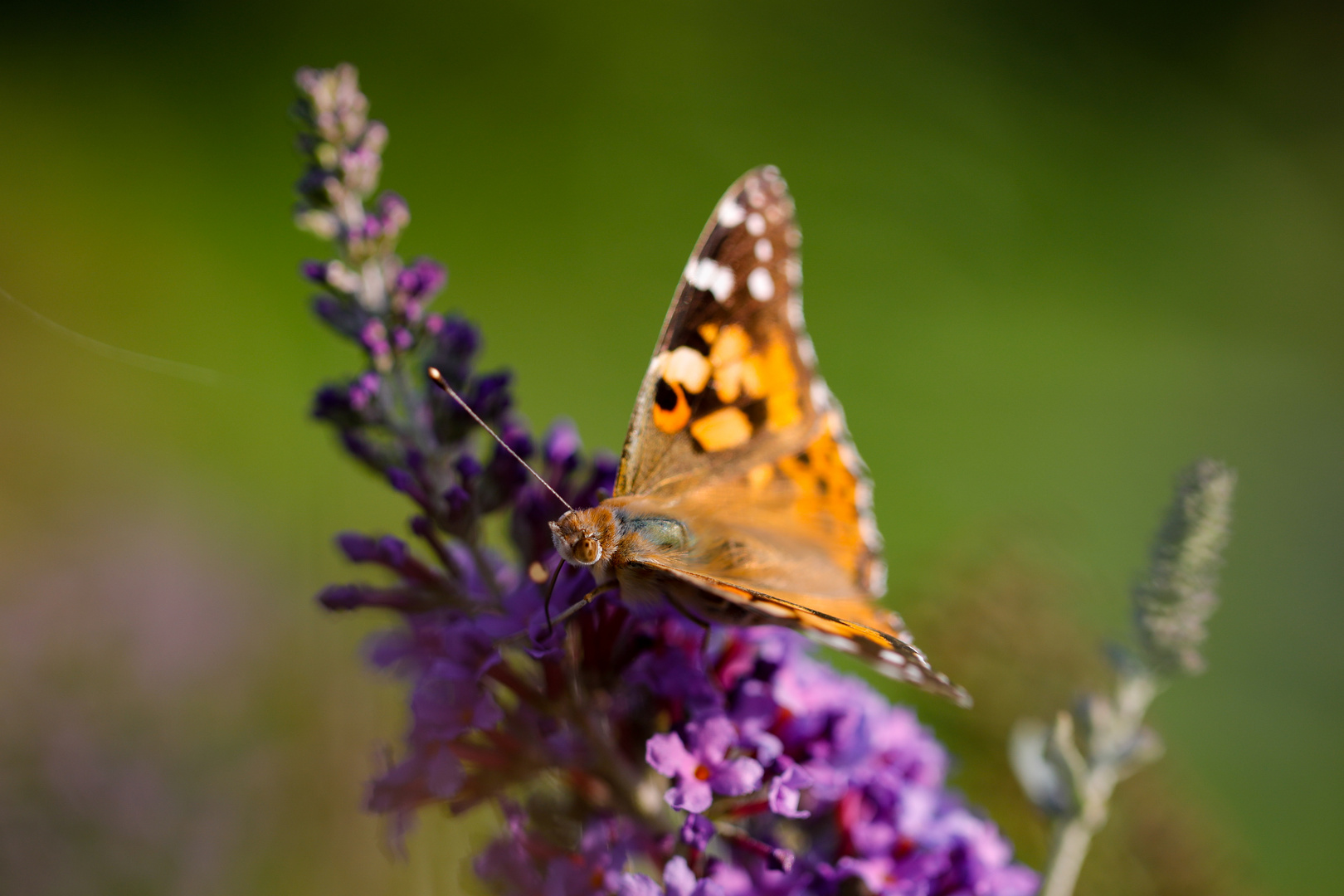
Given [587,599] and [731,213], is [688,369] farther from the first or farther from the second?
[587,599]

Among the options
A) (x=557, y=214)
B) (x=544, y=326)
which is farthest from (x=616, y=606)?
(x=557, y=214)

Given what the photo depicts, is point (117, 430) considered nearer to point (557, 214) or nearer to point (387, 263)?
point (387, 263)

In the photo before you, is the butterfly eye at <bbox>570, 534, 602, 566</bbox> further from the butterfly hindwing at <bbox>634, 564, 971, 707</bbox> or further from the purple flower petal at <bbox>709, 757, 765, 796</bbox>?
the purple flower petal at <bbox>709, 757, 765, 796</bbox>

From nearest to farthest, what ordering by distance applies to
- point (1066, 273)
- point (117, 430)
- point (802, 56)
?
point (117, 430), point (1066, 273), point (802, 56)

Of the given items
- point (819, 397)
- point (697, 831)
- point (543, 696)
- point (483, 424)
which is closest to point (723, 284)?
point (819, 397)

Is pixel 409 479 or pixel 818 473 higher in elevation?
pixel 818 473

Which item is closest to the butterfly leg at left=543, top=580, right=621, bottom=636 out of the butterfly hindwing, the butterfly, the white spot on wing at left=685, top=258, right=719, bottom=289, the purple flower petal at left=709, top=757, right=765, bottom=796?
the butterfly
